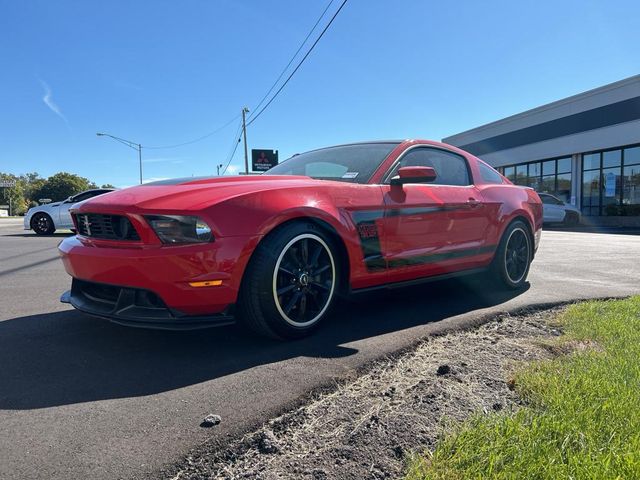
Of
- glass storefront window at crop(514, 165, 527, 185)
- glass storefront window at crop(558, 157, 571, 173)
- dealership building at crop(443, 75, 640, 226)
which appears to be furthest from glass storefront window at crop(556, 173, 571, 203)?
glass storefront window at crop(514, 165, 527, 185)

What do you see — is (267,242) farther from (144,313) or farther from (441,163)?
(441,163)

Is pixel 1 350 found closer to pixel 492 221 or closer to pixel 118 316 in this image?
pixel 118 316

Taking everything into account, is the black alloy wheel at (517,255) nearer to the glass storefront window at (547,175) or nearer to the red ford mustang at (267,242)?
the red ford mustang at (267,242)

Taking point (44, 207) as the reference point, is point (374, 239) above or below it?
below

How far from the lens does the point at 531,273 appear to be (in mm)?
5863

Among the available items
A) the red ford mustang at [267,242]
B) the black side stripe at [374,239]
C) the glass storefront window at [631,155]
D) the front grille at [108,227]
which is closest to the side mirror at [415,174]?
the red ford mustang at [267,242]

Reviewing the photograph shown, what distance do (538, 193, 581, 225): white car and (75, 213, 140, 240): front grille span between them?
20563 millimetres

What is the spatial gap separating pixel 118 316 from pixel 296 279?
1.07 meters

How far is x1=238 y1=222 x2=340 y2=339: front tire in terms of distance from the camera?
111 inches

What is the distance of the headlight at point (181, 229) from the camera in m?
2.69

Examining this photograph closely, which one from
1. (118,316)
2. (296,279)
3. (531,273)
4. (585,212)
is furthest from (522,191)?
(585,212)

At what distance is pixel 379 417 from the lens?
6.55 feet

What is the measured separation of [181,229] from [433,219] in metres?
2.12

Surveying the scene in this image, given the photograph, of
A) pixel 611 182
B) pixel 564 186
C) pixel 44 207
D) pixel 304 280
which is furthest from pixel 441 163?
pixel 564 186
